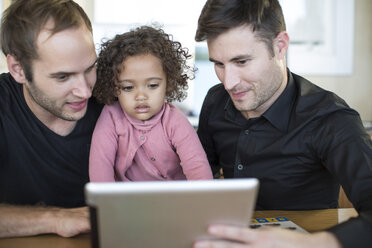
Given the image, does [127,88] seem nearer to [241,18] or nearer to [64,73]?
[64,73]

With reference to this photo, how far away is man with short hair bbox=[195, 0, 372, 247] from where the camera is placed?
1417mm

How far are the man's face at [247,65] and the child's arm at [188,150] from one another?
24 cm

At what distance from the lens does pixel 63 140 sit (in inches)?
60.8

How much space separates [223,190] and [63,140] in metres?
1.00

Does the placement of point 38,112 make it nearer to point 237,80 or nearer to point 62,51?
point 62,51

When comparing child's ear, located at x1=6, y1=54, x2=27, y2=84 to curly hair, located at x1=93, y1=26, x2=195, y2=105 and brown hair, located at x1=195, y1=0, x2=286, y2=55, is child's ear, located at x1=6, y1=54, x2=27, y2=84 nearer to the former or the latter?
curly hair, located at x1=93, y1=26, x2=195, y2=105

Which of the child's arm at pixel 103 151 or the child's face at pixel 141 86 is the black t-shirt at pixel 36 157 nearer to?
the child's arm at pixel 103 151

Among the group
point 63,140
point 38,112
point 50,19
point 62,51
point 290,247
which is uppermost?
point 50,19

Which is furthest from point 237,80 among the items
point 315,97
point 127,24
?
point 127,24

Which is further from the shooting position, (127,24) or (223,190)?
(127,24)

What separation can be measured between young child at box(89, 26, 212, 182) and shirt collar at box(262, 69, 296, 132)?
322 millimetres

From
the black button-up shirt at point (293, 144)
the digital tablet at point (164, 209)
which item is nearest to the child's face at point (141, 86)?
the black button-up shirt at point (293, 144)

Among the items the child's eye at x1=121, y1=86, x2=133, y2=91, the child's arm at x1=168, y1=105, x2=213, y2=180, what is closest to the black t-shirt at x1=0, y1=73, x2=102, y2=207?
the child's eye at x1=121, y1=86, x2=133, y2=91

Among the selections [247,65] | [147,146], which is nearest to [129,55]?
[147,146]
